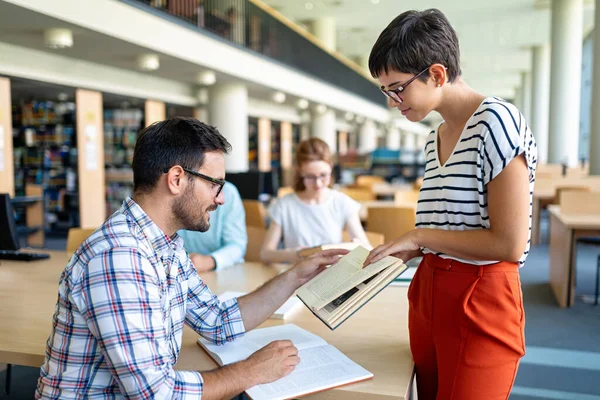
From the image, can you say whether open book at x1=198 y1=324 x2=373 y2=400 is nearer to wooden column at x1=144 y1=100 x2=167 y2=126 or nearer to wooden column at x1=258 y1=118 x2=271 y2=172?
wooden column at x1=144 y1=100 x2=167 y2=126

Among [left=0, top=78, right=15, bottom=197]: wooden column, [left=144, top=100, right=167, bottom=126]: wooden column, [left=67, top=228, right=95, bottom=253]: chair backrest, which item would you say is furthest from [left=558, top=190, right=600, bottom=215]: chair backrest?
[left=144, top=100, right=167, bottom=126]: wooden column

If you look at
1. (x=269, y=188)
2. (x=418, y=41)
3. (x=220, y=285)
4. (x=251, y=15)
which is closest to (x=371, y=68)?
(x=418, y=41)

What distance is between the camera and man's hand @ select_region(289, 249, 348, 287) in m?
1.62

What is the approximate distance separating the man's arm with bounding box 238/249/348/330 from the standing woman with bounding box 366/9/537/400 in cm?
44

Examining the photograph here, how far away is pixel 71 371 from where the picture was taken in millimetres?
1104

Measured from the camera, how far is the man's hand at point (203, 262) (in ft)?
7.87

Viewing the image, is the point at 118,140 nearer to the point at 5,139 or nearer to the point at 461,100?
the point at 5,139

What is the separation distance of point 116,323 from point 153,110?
883 centimetres

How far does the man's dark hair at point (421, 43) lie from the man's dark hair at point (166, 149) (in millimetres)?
483

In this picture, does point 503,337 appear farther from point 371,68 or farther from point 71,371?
point 71,371

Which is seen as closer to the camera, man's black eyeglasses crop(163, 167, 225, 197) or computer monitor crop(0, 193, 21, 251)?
man's black eyeglasses crop(163, 167, 225, 197)

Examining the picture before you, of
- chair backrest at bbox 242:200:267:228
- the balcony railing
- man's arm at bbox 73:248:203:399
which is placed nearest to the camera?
man's arm at bbox 73:248:203:399

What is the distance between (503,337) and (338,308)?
366 millimetres

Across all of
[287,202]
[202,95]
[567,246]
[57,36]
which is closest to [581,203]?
[567,246]
